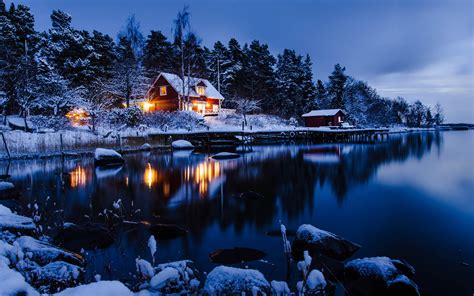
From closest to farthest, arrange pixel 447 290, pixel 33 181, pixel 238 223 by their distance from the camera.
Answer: pixel 447 290
pixel 238 223
pixel 33 181

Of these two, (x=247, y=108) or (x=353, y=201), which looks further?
(x=247, y=108)

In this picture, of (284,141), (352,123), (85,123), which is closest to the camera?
(85,123)

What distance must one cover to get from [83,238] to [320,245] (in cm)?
618

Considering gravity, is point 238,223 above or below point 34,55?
below

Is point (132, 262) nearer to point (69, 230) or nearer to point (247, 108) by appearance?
point (69, 230)

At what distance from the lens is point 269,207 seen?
13.6m

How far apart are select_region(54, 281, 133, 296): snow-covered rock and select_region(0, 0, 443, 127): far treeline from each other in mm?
41733

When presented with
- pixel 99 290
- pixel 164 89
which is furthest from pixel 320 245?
pixel 164 89

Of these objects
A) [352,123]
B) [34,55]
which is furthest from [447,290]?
[352,123]

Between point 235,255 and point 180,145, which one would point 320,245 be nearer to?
point 235,255

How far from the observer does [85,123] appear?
49.4 m

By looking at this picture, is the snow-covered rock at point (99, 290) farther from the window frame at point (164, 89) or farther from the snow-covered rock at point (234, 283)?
the window frame at point (164, 89)

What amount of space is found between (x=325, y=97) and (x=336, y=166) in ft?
231

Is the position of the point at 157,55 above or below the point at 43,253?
above
